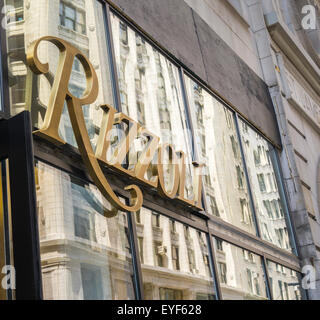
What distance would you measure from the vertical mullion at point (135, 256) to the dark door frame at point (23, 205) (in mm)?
2086

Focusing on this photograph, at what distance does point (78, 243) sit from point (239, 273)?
404cm

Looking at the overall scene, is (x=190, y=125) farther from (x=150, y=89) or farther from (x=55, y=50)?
(x=55, y=50)

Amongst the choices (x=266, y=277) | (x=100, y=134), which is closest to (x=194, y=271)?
(x=100, y=134)

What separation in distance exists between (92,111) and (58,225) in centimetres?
156

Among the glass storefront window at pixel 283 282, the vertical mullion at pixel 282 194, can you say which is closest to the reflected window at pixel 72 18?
the glass storefront window at pixel 283 282

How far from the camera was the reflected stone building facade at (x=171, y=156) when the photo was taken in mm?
5113

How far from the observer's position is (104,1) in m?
7.05

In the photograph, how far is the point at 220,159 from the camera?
30.5ft

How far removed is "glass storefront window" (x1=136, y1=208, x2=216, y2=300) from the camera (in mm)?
6109

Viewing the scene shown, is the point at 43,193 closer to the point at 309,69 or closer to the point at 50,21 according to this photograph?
the point at 50,21

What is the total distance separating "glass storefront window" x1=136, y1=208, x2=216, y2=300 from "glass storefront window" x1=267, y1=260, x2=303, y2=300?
276 centimetres

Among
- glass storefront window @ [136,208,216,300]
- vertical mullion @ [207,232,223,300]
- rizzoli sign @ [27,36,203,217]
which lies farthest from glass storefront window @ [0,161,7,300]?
vertical mullion @ [207,232,223,300]

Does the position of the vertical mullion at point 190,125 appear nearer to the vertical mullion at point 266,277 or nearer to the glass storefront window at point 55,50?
the glass storefront window at point 55,50
